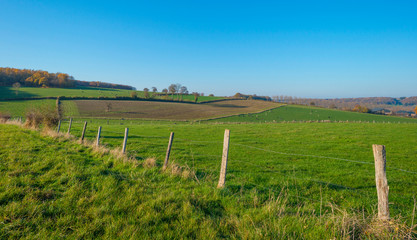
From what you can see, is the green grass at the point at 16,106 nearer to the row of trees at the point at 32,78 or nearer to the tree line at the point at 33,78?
the tree line at the point at 33,78

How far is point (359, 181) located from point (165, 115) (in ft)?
203

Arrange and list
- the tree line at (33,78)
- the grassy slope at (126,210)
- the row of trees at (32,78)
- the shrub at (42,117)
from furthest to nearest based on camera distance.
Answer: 1. the row of trees at (32,78)
2. the tree line at (33,78)
3. the shrub at (42,117)
4. the grassy slope at (126,210)

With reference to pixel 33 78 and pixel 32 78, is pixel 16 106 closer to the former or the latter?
pixel 32 78

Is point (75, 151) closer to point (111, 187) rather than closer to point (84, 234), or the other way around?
point (111, 187)

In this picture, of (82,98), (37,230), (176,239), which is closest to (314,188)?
(176,239)

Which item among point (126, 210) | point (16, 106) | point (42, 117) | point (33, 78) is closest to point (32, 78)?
point (33, 78)

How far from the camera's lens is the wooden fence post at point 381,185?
3.48m

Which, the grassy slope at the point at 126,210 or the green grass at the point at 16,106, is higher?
the grassy slope at the point at 126,210

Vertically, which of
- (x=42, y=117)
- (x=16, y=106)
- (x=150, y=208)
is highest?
(x=150, y=208)

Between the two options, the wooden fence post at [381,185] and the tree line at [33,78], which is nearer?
the wooden fence post at [381,185]

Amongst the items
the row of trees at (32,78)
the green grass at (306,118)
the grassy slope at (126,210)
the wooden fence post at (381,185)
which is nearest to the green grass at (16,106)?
the row of trees at (32,78)

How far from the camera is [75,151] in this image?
372 inches

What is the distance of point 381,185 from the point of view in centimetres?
359

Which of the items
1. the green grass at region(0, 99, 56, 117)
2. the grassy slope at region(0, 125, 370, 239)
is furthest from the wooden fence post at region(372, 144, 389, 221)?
the green grass at region(0, 99, 56, 117)
